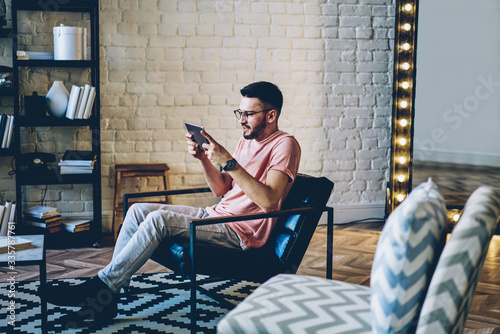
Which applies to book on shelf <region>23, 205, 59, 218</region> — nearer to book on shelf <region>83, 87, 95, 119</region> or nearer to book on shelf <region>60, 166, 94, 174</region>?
book on shelf <region>60, 166, 94, 174</region>

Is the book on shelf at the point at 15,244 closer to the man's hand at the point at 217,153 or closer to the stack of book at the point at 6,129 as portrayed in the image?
the man's hand at the point at 217,153

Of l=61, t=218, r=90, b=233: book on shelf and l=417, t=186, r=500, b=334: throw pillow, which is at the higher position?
l=417, t=186, r=500, b=334: throw pillow

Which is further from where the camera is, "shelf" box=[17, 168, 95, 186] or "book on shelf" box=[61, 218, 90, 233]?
"book on shelf" box=[61, 218, 90, 233]

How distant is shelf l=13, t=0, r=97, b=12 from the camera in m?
3.65

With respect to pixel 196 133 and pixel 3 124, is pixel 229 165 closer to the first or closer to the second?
pixel 196 133

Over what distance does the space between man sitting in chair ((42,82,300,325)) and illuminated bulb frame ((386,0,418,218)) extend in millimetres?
1972

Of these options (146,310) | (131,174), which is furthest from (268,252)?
(131,174)

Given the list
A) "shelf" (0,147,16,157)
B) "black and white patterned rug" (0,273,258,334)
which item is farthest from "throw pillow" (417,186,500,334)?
"shelf" (0,147,16,157)

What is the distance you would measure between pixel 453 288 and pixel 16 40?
331 cm

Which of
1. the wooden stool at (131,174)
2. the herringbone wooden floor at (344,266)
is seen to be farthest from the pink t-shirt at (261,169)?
the wooden stool at (131,174)

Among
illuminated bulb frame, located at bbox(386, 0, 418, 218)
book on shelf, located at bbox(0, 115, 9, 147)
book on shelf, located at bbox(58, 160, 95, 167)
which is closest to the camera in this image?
book on shelf, located at bbox(0, 115, 9, 147)

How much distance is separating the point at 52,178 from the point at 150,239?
165cm

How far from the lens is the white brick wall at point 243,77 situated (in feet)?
13.0

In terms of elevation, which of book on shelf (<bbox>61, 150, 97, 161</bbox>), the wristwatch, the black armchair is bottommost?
the black armchair
